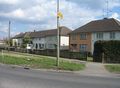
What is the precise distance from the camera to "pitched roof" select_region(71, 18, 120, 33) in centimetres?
6161

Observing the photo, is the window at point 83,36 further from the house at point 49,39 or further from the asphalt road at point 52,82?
the asphalt road at point 52,82

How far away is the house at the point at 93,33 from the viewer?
61.2 m

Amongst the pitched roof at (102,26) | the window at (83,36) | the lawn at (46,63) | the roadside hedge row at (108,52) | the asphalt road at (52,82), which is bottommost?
the asphalt road at (52,82)

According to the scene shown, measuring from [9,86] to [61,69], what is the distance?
13275 mm

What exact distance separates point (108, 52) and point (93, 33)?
26008 mm

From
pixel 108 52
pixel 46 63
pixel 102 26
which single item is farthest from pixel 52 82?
pixel 102 26

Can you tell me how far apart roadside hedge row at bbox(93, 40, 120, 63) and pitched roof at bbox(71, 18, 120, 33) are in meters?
19.7

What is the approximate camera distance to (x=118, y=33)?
5956 cm

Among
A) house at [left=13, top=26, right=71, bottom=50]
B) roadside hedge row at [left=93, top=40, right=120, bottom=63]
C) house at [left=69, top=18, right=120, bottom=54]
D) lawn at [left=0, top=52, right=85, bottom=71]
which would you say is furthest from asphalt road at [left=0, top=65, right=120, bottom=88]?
house at [left=13, top=26, right=71, bottom=50]

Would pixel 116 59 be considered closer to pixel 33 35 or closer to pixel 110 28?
pixel 110 28

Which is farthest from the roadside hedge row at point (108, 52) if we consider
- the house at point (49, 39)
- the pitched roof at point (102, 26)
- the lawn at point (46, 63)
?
the house at point (49, 39)

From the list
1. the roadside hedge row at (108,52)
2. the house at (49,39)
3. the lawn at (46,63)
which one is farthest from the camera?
the house at (49,39)

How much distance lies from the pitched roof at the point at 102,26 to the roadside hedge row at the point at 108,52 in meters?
19.7

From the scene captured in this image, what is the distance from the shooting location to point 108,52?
39969 millimetres
